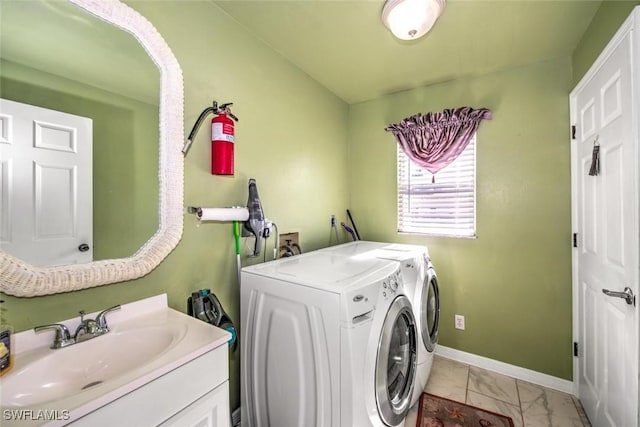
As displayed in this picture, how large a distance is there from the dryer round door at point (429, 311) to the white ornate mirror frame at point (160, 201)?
160 centimetres

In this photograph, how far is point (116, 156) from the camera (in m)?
1.12

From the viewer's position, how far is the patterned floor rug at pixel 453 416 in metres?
1.65

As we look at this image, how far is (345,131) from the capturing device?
2840 mm

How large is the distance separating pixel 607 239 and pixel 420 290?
3.33 feet

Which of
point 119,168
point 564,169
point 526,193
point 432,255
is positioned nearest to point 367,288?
point 119,168

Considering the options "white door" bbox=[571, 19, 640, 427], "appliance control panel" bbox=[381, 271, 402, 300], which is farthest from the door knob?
"appliance control panel" bbox=[381, 271, 402, 300]

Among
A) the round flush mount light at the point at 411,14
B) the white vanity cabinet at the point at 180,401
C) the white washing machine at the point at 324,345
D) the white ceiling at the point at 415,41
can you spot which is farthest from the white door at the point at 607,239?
the white vanity cabinet at the point at 180,401

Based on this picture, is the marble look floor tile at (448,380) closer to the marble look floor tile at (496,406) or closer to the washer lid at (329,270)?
the marble look floor tile at (496,406)

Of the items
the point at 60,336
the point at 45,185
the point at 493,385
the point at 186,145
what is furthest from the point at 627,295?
the point at 45,185

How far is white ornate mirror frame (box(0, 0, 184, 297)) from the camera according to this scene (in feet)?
3.01

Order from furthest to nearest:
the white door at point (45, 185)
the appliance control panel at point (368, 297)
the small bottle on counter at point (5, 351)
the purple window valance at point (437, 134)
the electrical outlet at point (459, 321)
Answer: the electrical outlet at point (459, 321), the purple window valance at point (437, 134), the appliance control panel at point (368, 297), the white door at point (45, 185), the small bottle on counter at point (5, 351)

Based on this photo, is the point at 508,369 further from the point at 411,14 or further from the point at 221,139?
the point at 221,139

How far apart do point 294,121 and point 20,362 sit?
1.90 metres

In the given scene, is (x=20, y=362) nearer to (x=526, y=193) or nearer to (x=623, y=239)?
(x=623, y=239)
